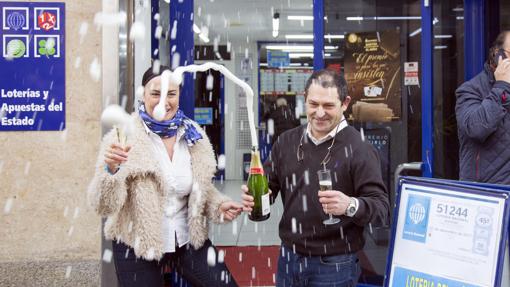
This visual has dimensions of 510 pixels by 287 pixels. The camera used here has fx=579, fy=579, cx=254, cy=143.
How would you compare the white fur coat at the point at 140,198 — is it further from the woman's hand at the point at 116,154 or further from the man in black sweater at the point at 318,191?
the man in black sweater at the point at 318,191

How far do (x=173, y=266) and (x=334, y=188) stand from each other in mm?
1011

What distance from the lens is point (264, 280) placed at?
4.93 meters

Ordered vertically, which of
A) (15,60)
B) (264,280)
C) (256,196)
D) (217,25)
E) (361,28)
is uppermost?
(217,25)

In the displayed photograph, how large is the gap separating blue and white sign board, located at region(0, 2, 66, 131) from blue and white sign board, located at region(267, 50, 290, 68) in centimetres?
974

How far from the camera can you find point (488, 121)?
2.74 metres

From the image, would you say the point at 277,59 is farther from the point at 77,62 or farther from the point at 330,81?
the point at 330,81

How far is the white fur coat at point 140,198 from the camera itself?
2.54 metres

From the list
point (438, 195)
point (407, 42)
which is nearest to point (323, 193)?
point (438, 195)

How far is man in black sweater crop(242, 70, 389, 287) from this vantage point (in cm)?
220

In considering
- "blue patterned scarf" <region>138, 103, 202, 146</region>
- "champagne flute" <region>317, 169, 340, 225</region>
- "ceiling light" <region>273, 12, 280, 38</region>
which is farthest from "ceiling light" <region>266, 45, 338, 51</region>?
"champagne flute" <region>317, 169, 340, 225</region>

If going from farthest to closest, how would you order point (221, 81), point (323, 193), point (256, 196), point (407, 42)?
point (221, 81), point (407, 42), point (256, 196), point (323, 193)

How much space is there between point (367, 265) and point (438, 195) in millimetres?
2483

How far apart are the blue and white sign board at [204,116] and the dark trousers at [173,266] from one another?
400 inches

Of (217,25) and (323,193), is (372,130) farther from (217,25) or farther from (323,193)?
(217,25)
